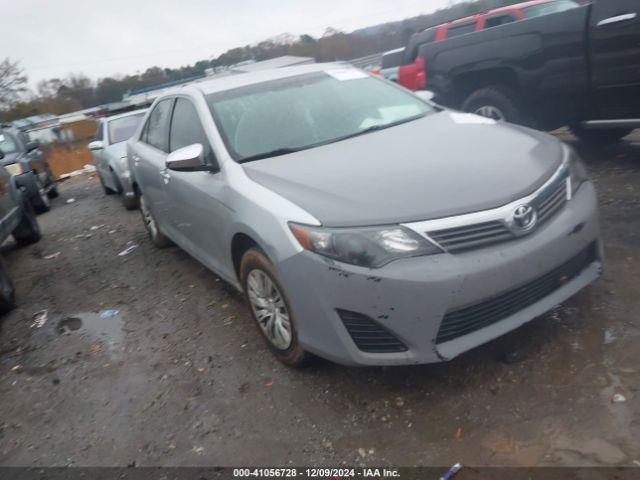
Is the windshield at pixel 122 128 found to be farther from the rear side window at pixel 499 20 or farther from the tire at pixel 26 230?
the rear side window at pixel 499 20

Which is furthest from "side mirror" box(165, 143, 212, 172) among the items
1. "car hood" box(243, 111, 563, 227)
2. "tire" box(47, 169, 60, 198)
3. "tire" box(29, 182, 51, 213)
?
"tire" box(47, 169, 60, 198)

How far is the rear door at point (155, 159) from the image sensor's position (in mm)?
4902

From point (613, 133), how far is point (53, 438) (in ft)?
21.7

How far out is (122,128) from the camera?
34.2 feet

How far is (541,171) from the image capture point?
3002 millimetres

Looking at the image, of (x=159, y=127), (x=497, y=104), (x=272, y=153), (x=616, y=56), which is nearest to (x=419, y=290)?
(x=272, y=153)

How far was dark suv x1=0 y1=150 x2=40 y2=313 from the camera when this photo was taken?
5.40m

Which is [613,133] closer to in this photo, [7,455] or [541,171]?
[541,171]

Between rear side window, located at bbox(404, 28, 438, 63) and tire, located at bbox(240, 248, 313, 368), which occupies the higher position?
rear side window, located at bbox(404, 28, 438, 63)

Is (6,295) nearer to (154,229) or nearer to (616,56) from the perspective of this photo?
(154,229)

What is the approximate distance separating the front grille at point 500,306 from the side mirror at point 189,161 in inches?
74.3

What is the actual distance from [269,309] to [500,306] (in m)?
1.34

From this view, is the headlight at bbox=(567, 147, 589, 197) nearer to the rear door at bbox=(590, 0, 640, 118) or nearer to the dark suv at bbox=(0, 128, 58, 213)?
the rear door at bbox=(590, 0, 640, 118)

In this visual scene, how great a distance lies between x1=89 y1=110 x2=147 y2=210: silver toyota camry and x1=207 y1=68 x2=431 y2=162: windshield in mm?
5179
